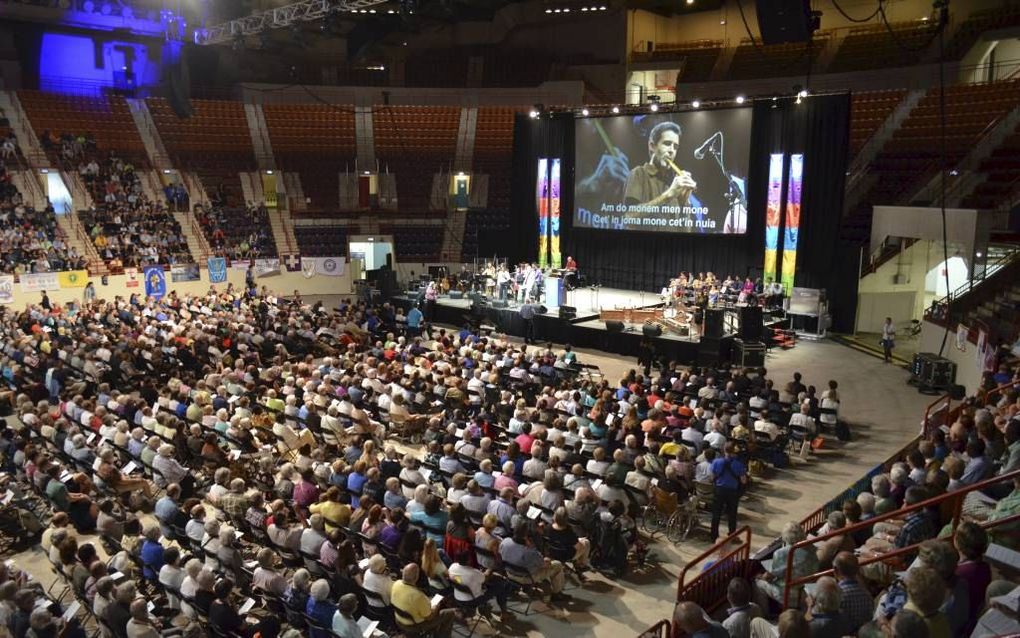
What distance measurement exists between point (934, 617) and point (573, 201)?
75.5ft

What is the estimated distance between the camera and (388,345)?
55.0ft

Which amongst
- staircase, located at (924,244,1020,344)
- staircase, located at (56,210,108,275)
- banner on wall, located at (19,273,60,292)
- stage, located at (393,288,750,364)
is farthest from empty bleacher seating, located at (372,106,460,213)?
staircase, located at (924,244,1020,344)

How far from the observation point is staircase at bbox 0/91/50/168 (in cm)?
2712

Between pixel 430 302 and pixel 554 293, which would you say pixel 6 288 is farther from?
pixel 554 293

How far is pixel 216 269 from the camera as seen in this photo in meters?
27.2

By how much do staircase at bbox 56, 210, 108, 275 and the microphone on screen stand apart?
19438 millimetres

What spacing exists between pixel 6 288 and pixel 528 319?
15657mm

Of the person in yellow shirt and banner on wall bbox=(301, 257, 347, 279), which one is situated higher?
banner on wall bbox=(301, 257, 347, 279)

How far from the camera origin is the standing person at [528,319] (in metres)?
20.8

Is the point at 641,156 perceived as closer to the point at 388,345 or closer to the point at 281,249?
the point at 388,345

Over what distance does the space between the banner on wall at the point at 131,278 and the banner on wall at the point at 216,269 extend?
2.51m

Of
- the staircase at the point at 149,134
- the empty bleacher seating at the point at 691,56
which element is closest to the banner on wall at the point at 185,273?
the staircase at the point at 149,134

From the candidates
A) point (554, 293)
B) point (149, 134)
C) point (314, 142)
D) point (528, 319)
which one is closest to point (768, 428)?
point (528, 319)

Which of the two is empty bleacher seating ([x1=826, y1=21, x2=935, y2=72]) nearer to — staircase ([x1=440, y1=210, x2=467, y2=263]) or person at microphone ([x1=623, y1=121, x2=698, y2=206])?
person at microphone ([x1=623, y1=121, x2=698, y2=206])
